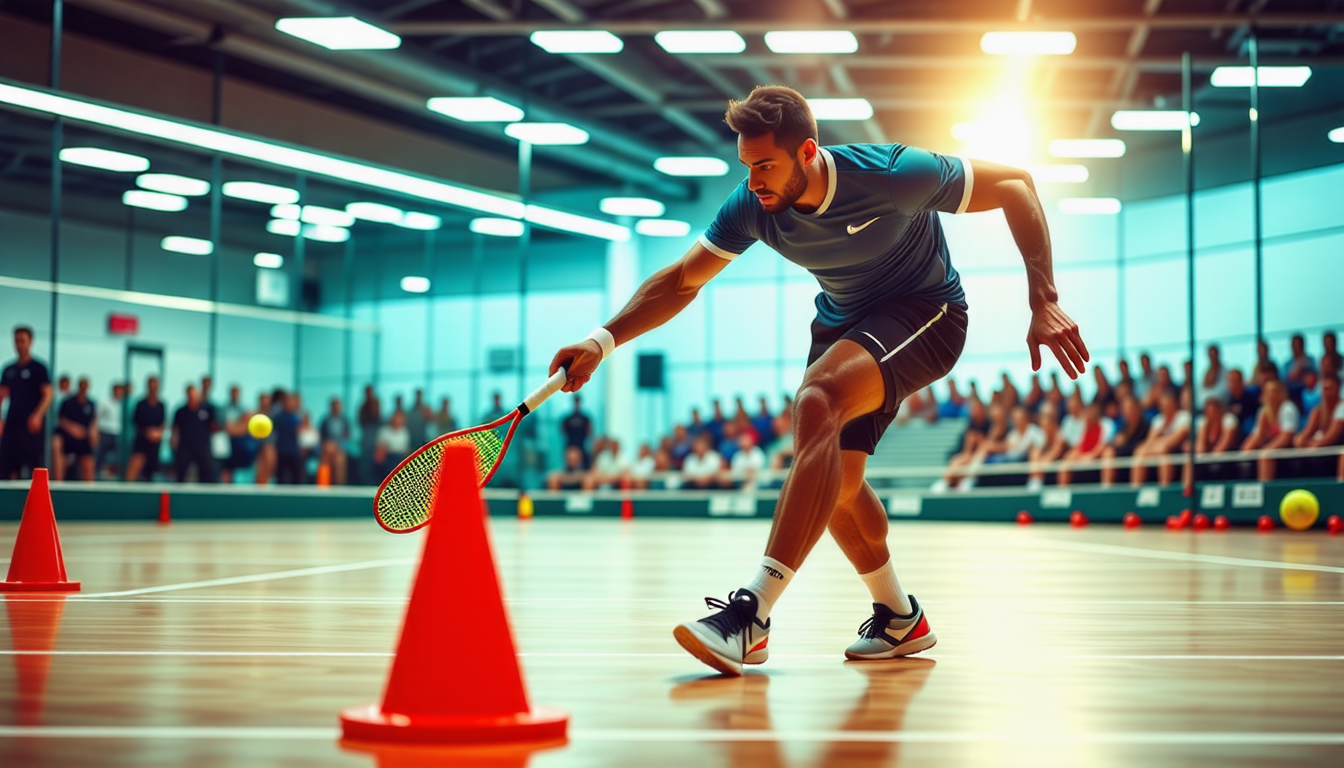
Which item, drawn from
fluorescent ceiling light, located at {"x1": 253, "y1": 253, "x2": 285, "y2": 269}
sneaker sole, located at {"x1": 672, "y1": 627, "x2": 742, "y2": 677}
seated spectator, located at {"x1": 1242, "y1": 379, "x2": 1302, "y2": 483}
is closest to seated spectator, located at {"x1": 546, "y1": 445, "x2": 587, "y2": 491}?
fluorescent ceiling light, located at {"x1": 253, "y1": 253, "x2": 285, "y2": 269}

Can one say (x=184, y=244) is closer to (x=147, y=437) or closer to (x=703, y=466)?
(x=147, y=437)

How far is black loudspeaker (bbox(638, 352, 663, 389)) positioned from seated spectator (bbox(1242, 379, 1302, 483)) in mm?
13288

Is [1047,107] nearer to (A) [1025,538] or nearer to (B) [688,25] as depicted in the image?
(B) [688,25]

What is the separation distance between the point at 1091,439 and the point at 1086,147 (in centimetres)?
722

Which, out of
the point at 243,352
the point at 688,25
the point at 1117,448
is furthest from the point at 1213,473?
the point at 243,352

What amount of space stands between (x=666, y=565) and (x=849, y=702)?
16.0 feet

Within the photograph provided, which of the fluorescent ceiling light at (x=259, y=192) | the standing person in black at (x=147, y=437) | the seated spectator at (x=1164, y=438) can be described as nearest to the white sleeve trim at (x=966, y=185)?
the seated spectator at (x=1164, y=438)

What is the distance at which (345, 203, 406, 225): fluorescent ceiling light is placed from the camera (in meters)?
23.3

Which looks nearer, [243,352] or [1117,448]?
[1117,448]

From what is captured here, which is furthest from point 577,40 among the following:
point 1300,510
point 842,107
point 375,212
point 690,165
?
point 375,212

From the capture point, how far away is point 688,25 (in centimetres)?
1465

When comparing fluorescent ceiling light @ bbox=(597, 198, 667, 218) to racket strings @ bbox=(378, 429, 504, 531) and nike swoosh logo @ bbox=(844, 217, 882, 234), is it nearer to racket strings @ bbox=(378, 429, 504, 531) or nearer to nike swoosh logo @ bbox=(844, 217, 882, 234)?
nike swoosh logo @ bbox=(844, 217, 882, 234)

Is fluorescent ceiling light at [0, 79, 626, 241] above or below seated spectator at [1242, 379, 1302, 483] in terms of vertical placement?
above

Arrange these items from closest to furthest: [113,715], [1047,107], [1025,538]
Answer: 1. [113,715]
2. [1025,538]
3. [1047,107]
